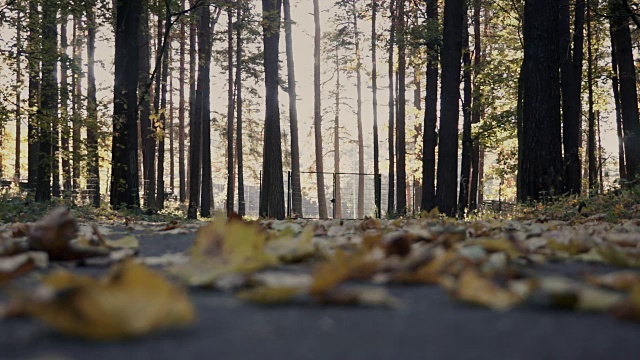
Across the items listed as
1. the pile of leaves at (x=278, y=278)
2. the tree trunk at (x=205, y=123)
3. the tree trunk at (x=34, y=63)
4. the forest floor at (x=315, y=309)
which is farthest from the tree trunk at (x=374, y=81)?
the forest floor at (x=315, y=309)

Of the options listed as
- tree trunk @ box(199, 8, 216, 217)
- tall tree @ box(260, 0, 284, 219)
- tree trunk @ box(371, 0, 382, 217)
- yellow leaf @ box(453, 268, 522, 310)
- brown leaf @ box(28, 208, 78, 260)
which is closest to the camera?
yellow leaf @ box(453, 268, 522, 310)

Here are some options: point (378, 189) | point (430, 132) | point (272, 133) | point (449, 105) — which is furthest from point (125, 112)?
point (378, 189)

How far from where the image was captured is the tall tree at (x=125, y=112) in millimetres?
12188

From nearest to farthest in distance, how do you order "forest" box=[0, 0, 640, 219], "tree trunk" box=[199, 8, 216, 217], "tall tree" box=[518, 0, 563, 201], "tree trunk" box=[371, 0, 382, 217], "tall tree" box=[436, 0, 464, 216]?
"tall tree" box=[518, 0, 563, 201], "forest" box=[0, 0, 640, 219], "tall tree" box=[436, 0, 464, 216], "tree trunk" box=[199, 8, 216, 217], "tree trunk" box=[371, 0, 382, 217]

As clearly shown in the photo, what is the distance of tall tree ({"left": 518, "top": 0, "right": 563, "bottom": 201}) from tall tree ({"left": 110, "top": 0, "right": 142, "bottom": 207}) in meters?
7.78

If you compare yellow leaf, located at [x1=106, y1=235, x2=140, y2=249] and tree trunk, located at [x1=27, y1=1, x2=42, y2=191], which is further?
tree trunk, located at [x1=27, y1=1, x2=42, y2=191]

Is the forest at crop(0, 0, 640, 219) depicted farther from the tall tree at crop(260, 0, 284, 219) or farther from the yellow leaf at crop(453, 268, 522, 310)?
the yellow leaf at crop(453, 268, 522, 310)

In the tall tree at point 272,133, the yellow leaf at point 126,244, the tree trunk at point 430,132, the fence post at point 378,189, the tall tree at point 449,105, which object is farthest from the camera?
the fence post at point 378,189

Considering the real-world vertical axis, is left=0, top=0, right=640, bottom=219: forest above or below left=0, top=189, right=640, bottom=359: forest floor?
above

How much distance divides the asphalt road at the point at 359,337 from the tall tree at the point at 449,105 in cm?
1200

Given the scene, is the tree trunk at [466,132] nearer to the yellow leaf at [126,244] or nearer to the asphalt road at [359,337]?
the yellow leaf at [126,244]

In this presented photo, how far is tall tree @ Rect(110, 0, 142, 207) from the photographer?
40.0 feet

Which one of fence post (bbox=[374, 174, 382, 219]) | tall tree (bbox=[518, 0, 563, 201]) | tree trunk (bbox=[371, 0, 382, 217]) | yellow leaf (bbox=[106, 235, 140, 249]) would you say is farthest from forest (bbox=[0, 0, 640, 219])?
yellow leaf (bbox=[106, 235, 140, 249])

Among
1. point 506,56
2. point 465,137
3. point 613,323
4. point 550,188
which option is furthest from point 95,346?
point 506,56
